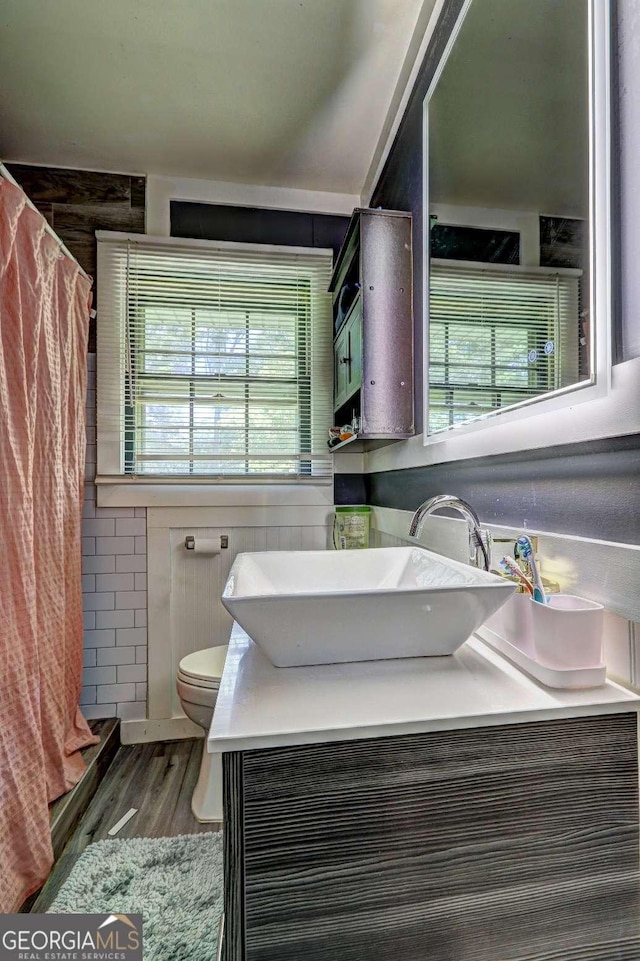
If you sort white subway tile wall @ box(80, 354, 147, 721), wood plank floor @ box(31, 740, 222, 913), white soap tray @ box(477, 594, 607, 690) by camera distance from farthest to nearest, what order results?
white subway tile wall @ box(80, 354, 147, 721)
wood plank floor @ box(31, 740, 222, 913)
white soap tray @ box(477, 594, 607, 690)

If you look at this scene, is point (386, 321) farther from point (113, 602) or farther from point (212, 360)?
point (113, 602)

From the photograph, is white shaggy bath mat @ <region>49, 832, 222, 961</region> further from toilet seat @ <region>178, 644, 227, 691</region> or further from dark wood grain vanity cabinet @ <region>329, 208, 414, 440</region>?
dark wood grain vanity cabinet @ <region>329, 208, 414, 440</region>

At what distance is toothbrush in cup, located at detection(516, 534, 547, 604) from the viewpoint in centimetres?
77

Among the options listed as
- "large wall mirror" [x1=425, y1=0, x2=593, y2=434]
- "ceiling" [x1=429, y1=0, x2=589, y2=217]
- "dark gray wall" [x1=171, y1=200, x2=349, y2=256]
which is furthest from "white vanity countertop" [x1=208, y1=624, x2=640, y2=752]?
"dark gray wall" [x1=171, y1=200, x2=349, y2=256]

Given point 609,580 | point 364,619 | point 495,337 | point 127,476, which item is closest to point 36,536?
point 127,476

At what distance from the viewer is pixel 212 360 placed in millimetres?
2150

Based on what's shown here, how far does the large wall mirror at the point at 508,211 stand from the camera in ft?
2.57

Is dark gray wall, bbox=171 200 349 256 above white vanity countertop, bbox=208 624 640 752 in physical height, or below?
above

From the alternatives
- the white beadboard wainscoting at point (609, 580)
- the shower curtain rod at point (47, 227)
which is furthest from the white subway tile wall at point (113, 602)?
the white beadboard wainscoting at point (609, 580)

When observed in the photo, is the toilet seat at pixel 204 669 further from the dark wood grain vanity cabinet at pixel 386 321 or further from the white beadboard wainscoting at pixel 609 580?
the white beadboard wainscoting at pixel 609 580

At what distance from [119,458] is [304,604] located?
1.65m

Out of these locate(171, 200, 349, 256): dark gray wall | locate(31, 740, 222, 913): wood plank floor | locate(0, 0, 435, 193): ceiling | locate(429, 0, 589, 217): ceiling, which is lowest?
locate(31, 740, 222, 913): wood plank floor

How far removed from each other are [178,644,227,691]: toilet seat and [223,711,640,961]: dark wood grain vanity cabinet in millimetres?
965

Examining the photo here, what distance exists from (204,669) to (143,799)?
0.53 meters
